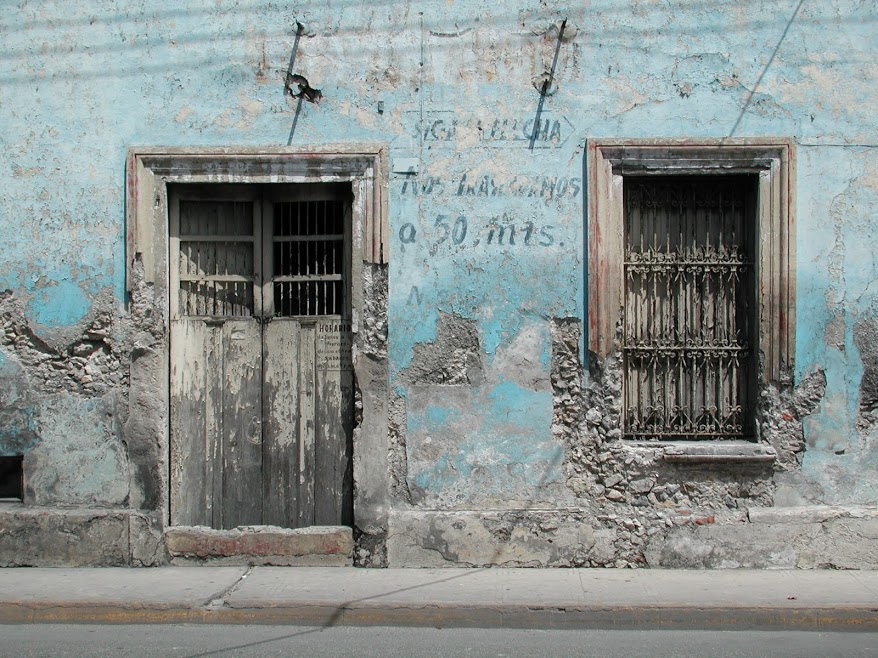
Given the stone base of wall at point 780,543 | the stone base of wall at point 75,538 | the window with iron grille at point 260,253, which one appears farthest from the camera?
the window with iron grille at point 260,253

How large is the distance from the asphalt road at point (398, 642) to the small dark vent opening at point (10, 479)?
1.49m

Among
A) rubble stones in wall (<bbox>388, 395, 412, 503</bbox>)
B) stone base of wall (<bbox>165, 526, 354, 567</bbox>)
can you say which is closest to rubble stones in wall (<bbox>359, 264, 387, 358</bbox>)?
rubble stones in wall (<bbox>388, 395, 412, 503</bbox>)

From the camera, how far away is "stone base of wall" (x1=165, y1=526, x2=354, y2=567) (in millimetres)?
6727

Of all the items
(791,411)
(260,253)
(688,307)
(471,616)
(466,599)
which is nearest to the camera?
(471,616)

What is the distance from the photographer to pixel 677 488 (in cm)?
668

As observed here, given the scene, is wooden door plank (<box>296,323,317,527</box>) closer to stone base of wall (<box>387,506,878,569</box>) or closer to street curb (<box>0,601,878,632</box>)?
stone base of wall (<box>387,506,878,569</box>)

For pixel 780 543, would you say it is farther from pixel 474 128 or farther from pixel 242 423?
pixel 242 423

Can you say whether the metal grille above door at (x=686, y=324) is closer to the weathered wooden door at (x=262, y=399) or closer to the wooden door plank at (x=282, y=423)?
the weathered wooden door at (x=262, y=399)

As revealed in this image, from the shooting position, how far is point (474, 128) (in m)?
6.74

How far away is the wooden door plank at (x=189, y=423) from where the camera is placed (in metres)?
6.90

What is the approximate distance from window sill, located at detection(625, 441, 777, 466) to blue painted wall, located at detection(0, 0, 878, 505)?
0.39 meters

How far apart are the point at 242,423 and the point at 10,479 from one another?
1.72 meters

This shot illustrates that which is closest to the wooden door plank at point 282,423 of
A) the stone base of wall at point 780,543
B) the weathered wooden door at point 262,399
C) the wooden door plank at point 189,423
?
the weathered wooden door at point 262,399

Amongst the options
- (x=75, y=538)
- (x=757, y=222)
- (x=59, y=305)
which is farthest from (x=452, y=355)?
(x=75, y=538)
